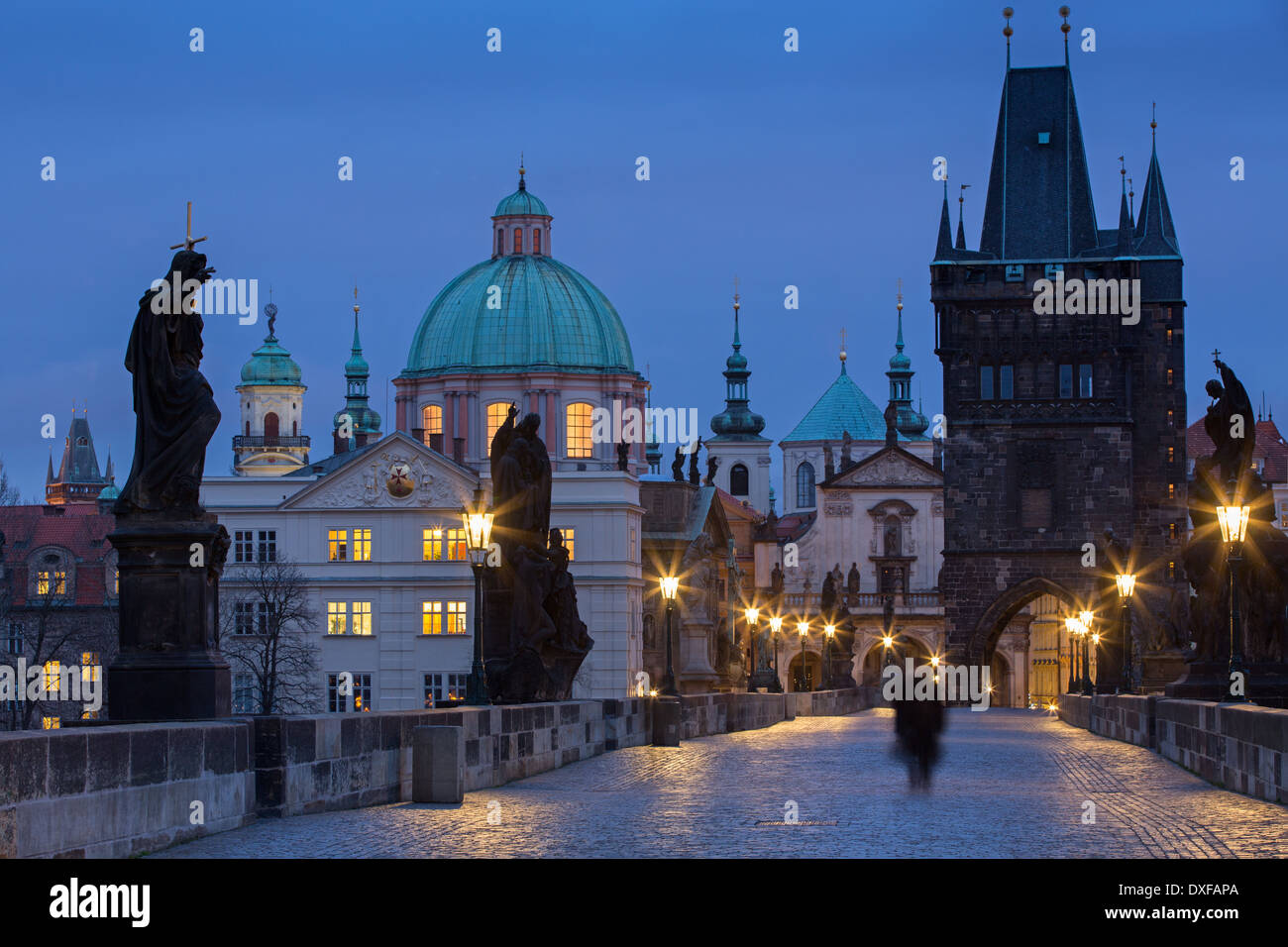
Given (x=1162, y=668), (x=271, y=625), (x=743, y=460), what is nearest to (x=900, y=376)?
(x=743, y=460)

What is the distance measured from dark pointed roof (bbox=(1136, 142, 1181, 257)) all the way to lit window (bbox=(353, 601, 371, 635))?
34.7 m

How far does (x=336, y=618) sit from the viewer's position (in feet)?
291

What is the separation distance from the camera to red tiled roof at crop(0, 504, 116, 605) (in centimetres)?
8856

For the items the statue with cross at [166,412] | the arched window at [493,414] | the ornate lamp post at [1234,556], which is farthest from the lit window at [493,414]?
the statue with cross at [166,412]

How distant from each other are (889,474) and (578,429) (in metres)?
28.9

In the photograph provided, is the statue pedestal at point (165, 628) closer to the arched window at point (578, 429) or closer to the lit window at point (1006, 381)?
the lit window at point (1006, 381)

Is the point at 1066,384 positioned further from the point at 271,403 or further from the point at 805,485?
the point at 271,403

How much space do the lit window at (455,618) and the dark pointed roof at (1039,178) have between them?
26192 millimetres

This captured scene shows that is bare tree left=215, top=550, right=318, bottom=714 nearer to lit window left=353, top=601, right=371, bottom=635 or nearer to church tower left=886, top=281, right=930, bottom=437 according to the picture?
lit window left=353, top=601, right=371, bottom=635

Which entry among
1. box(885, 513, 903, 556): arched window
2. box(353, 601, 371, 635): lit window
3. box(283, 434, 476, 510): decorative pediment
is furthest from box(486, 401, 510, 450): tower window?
box(885, 513, 903, 556): arched window

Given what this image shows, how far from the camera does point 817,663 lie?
126 metres

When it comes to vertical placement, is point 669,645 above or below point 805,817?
above
